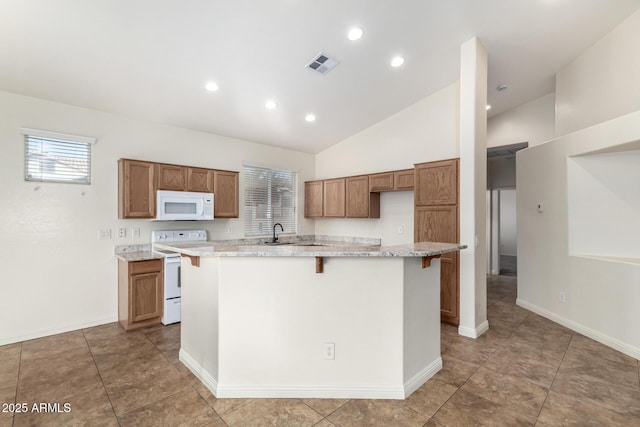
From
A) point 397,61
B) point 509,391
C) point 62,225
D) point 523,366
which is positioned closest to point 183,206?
point 62,225

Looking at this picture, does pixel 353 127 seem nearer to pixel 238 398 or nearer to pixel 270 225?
pixel 270 225

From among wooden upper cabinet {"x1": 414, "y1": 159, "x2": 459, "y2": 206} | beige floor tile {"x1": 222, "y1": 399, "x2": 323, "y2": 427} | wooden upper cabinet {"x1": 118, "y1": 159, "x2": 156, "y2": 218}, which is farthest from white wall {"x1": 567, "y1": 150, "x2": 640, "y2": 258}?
wooden upper cabinet {"x1": 118, "y1": 159, "x2": 156, "y2": 218}

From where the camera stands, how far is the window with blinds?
17.7ft

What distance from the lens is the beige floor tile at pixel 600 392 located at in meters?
2.17

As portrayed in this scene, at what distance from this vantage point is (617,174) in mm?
3463

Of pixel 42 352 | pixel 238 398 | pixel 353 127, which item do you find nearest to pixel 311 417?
pixel 238 398

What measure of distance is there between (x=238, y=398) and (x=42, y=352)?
2.42 metres

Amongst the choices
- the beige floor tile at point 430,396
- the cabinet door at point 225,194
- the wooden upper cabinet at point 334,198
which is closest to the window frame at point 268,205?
the cabinet door at point 225,194

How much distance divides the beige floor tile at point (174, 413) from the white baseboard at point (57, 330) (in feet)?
7.48

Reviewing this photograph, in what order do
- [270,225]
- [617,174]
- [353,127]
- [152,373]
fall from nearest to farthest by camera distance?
[152,373] → [617,174] → [353,127] → [270,225]

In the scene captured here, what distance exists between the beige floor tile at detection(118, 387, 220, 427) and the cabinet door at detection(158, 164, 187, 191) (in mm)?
2699

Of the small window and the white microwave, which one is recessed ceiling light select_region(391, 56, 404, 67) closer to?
the white microwave

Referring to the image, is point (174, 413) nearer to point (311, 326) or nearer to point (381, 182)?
point (311, 326)

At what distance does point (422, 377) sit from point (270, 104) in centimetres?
384
